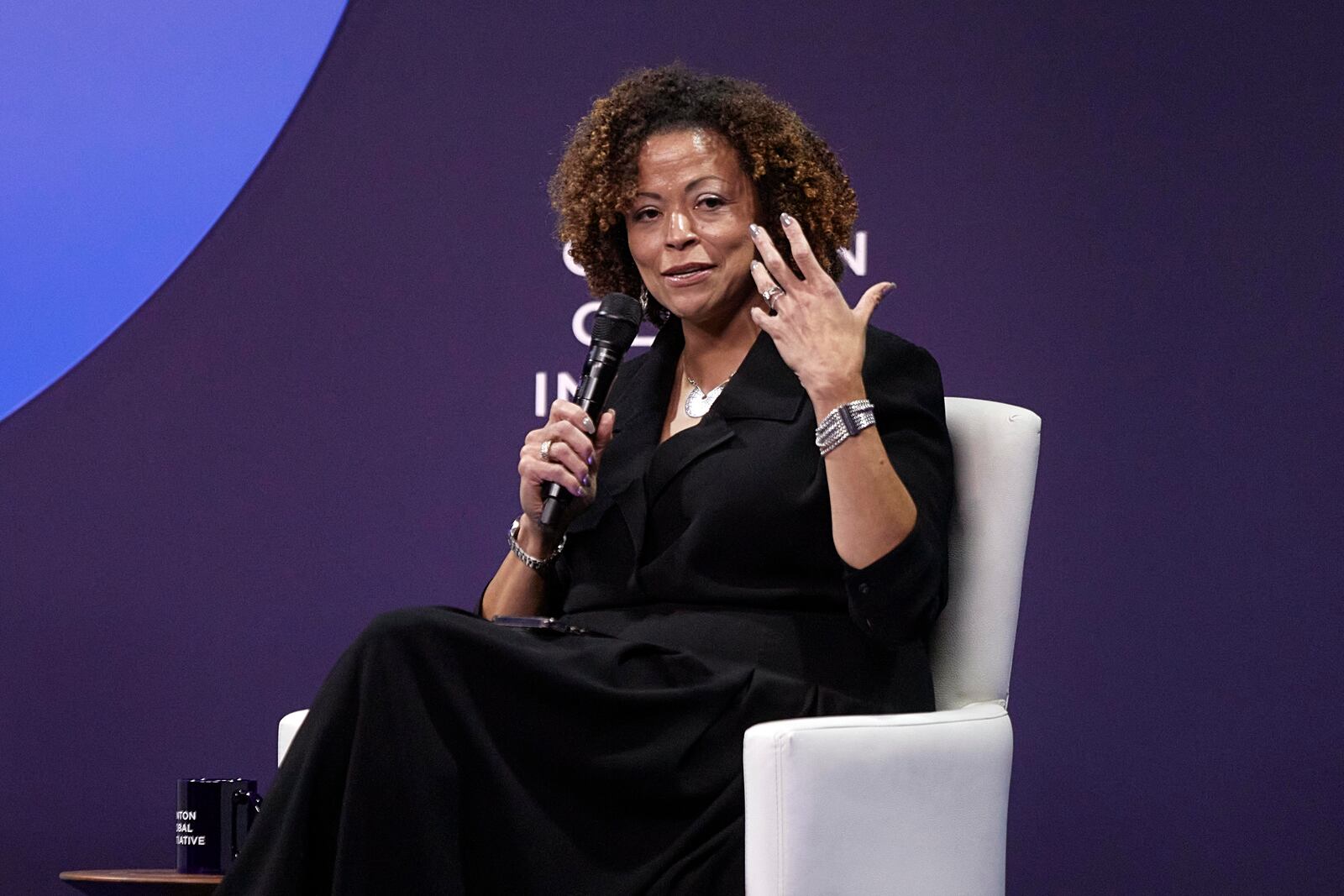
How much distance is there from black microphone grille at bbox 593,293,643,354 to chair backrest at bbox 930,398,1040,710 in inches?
18.2

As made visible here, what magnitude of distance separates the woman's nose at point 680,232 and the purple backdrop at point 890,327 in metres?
1.00

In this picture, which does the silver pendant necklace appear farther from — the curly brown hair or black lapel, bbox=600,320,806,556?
the curly brown hair

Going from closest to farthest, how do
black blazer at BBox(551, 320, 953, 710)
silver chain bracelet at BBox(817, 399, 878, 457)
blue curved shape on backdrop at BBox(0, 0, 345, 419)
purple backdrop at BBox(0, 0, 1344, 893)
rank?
silver chain bracelet at BBox(817, 399, 878, 457) < black blazer at BBox(551, 320, 953, 710) < purple backdrop at BBox(0, 0, 1344, 893) < blue curved shape on backdrop at BBox(0, 0, 345, 419)

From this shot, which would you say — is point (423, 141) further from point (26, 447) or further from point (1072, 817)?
point (1072, 817)

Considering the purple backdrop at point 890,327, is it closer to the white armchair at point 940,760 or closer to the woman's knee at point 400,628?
the white armchair at point 940,760

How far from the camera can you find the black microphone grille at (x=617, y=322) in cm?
198

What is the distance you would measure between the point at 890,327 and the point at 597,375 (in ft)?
3.86

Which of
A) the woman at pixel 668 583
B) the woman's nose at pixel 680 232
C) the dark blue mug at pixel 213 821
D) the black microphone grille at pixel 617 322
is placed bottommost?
the dark blue mug at pixel 213 821

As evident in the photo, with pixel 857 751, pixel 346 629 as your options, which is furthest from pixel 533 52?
pixel 857 751

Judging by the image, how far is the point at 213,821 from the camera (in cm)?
229

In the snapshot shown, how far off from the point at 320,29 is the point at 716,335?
1573 mm

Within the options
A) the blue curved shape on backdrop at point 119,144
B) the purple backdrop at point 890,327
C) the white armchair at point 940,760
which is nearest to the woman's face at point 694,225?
the white armchair at point 940,760

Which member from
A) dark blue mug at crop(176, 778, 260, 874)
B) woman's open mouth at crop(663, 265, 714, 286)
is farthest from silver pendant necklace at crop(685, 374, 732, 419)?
dark blue mug at crop(176, 778, 260, 874)

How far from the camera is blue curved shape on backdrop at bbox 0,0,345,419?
10.9 feet
